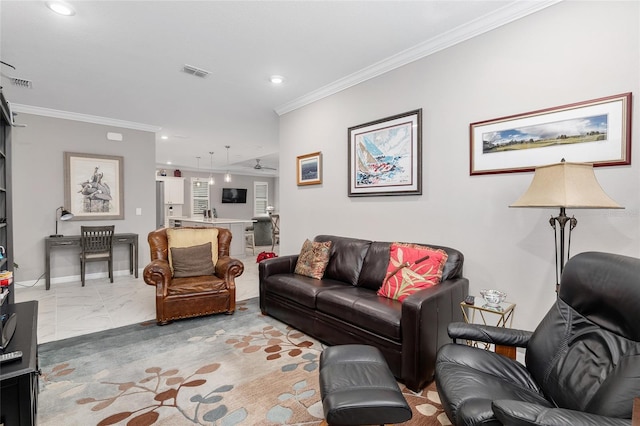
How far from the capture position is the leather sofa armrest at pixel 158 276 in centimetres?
313

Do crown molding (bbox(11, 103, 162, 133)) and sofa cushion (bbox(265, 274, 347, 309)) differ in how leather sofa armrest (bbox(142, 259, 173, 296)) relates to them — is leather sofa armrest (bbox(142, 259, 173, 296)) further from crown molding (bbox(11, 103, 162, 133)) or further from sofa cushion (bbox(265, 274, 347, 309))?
crown molding (bbox(11, 103, 162, 133))

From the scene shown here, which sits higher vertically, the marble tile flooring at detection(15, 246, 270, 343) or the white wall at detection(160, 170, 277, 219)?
the white wall at detection(160, 170, 277, 219)

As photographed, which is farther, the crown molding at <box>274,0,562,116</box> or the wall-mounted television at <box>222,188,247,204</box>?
the wall-mounted television at <box>222,188,247,204</box>

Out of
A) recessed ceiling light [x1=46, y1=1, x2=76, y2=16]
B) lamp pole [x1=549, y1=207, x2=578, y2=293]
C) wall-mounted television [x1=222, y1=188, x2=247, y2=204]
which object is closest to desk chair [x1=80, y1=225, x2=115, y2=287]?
recessed ceiling light [x1=46, y1=1, x2=76, y2=16]

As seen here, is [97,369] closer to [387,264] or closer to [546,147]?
[387,264]

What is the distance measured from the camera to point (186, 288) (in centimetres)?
328

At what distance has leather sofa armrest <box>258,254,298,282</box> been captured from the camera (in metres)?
3.45

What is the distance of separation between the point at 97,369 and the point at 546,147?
373 centimetres

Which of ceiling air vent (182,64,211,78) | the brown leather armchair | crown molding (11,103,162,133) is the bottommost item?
the brown leather armchair

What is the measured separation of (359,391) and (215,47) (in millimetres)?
3032

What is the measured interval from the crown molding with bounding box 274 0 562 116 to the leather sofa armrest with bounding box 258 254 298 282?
215 centimetres

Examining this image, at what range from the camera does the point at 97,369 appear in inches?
93.0

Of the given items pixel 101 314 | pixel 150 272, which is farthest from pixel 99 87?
pixel 101 314

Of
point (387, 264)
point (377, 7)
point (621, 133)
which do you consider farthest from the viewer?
point (387, 264)
